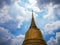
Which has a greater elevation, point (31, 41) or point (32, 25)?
point (32, 25)

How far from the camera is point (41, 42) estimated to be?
70.8 metres

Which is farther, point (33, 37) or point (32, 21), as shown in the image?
point (32, 21)

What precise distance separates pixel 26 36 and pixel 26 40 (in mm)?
1409

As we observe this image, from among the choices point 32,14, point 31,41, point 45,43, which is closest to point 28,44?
point 31,41

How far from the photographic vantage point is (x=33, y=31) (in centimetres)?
7138

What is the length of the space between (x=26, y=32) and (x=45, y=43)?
265 inches

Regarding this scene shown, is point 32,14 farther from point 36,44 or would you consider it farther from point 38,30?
point 36,44

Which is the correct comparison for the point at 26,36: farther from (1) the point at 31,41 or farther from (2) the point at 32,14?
(2) the point at 32,14

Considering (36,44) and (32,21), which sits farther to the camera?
(32,21)

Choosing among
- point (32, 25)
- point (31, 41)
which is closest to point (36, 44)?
point (31, 41)

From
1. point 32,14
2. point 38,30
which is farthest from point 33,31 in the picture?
point 32,14

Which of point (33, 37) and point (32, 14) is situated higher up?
point (32, 14)

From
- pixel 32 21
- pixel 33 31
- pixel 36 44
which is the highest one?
pixel 32 21

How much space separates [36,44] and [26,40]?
→ 3.46 metres
